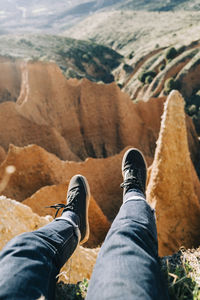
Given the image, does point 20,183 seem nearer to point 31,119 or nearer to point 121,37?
point 31,119

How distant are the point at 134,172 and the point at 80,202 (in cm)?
110

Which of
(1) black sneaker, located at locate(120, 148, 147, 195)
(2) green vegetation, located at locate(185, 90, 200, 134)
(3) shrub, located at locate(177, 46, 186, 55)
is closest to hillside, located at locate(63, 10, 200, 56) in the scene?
(3) shrub, located at locate(177, 46, 186, 55)

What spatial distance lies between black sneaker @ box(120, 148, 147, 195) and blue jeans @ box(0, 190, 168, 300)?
1.28 m

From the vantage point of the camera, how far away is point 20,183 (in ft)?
25.3

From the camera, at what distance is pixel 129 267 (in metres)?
1.65

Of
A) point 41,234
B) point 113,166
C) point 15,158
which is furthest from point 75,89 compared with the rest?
point 41,234

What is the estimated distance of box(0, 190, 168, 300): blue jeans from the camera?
153cm

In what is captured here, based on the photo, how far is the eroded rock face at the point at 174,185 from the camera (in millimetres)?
5184

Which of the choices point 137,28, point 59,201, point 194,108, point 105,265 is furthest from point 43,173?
point 137,28

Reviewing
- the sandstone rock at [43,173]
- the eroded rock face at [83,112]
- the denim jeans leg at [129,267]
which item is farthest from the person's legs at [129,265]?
the eroded rock face at [83,112]

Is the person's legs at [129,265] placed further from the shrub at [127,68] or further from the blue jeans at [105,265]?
the shrub at [127,68]

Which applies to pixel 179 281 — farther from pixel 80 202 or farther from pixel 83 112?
pixel 83 112

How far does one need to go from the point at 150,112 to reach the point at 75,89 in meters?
5.68

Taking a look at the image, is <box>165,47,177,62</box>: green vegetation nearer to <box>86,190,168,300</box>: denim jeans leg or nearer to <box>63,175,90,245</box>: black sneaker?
<box>63,175,90,245</box>: black sneaker
